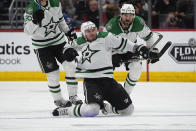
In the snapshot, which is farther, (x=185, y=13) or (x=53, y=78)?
(x=185, y=13)

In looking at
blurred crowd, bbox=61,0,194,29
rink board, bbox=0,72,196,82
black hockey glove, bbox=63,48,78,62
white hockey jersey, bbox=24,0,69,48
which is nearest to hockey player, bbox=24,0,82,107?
white hockey jersey, bbox=24,0,69,48

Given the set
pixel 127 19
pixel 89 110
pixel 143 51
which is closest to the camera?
pixel 89 110

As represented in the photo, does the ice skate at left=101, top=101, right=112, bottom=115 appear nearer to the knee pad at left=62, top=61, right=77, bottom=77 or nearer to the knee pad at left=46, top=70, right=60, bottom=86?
the knee pad at left=62, top=61, right=77, bottom=77

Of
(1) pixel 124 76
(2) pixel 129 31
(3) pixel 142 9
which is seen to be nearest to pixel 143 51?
(2) pixel 129 31

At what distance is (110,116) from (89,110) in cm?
25

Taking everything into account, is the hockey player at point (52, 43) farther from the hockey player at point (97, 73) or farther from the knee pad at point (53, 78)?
the hockey player at point (97, 73)

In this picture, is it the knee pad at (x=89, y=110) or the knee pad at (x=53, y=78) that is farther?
the knee pad at (x=53, y=78)

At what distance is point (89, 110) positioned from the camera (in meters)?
5.94

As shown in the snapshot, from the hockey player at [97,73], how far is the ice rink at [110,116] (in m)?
0.14

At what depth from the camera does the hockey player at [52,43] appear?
6.64 m

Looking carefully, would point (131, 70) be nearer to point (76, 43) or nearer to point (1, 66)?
point (76, 43)

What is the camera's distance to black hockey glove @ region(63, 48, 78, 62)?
20.3 ft

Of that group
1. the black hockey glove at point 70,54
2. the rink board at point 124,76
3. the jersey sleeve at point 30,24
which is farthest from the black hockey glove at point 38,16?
the rink board at point 124,76

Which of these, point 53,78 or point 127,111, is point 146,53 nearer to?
point 127,111
